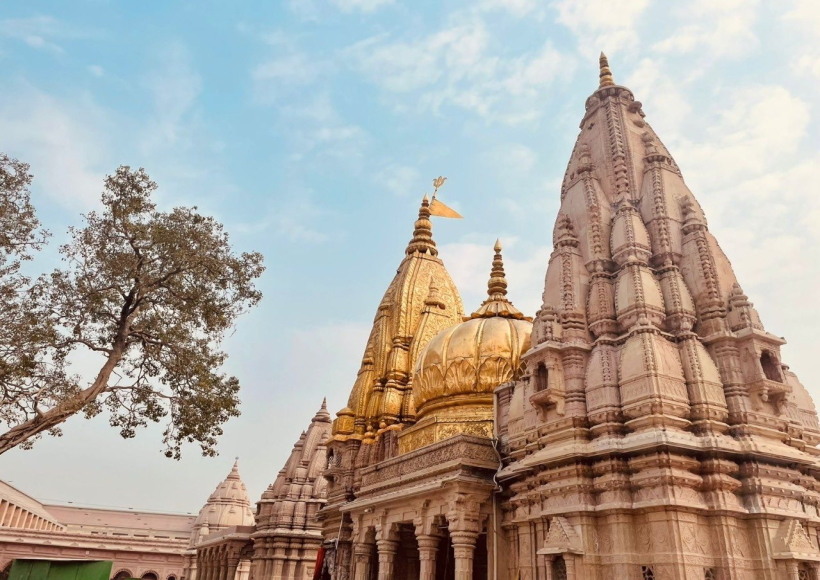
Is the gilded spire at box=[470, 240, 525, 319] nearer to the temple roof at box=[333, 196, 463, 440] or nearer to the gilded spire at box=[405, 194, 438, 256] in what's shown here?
the temple roof at box=[333, 196, 463, 440]

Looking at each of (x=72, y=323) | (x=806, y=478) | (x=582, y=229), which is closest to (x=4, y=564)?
(x=72, y=323)

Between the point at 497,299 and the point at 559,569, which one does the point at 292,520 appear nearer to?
the point at 497,299

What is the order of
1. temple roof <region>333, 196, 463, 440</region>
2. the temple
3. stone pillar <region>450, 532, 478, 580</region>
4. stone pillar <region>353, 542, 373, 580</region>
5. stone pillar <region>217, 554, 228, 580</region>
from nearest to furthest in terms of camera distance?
1. the temple
2. stone pillar <region>450, 532, 478, 580</region>
3. stone pillar <region>353, 542, 373, 580</region>
4. temple roof <region>333, 196, 463, 440</region>
5. stone pillar <region>217, 554, 228, 580</region>

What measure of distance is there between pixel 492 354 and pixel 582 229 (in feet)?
16.8

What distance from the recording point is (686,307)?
47.9 ft

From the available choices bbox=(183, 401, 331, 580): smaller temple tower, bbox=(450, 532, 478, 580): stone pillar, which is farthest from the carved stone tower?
bbox=(183, 401, 331, 580): smaller temple tower

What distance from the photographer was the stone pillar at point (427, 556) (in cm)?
1506

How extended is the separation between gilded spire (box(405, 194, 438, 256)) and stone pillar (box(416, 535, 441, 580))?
59.4 feet

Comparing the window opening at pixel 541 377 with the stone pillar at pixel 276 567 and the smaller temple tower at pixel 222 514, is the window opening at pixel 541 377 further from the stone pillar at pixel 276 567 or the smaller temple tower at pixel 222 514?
the smaller temple tower at pixel 222 514

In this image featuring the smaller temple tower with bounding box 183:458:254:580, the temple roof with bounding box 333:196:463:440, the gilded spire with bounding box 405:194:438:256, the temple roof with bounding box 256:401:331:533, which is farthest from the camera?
the smaller temple tower with bounding box 183:458:254:580

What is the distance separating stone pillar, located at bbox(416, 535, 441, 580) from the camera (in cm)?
1506

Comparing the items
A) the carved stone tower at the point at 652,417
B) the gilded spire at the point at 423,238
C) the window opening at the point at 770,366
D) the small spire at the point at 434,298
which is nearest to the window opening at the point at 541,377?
the carved stone tower at the point at 652,417

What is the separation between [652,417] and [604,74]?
40.3 ft

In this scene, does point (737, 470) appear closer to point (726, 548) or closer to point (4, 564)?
point (726, 548)
